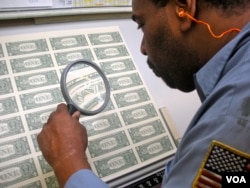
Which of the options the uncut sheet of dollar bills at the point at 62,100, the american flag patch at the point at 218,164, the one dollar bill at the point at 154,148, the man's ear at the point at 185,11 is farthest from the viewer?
the one dollar bill at the point at 154,148

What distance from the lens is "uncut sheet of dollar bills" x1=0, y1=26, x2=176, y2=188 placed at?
0.76m

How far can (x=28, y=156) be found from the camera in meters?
0.76

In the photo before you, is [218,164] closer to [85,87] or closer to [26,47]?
[85,87]

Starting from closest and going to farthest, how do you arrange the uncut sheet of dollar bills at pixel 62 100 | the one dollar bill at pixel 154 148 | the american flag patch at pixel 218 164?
the american flag patch at pixel 218 164
the uncut sheet of dollar bills at pixel 62 100
the one dollar bill at pixel 154 148

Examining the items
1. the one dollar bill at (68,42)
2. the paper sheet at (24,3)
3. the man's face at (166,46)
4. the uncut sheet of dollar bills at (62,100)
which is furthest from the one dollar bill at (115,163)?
the paper sheet at (24,3)

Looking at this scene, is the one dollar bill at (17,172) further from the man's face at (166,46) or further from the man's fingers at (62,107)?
the man's face at (166,46)

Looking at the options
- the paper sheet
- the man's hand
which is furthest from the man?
the paper sheet

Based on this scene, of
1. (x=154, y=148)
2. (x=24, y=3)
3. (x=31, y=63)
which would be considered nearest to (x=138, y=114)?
(x=154, y=148)

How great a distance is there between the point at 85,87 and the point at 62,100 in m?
0.07

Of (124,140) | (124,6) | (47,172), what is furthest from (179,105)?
(47,172)

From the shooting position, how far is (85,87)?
853mm

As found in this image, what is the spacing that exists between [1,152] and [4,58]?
254 millimetres

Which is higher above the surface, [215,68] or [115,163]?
[215,68]

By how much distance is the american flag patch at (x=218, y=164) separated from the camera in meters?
0.51
